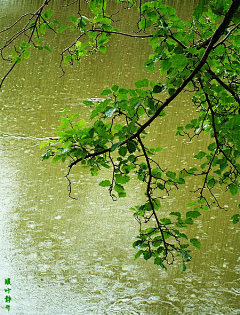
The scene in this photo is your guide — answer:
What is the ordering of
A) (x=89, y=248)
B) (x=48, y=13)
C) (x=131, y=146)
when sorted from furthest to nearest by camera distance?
1. (x=89, y=248)
2. (x=48, y=13)
3. (x=131, y=146)

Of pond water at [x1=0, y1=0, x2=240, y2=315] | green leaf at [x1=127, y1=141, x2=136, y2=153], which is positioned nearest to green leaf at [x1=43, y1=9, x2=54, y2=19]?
green leaf at [x1=127, y1=141, x2=136, y2=153]

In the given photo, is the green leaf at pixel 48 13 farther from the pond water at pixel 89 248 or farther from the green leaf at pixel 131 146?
the pond water at pixel 89 248

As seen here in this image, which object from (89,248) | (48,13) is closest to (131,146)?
(48,13)

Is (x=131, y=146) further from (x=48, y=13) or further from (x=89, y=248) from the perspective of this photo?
(x=89, y=248)

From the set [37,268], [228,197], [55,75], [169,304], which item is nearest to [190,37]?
[169,304]

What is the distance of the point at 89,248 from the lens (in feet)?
8.93

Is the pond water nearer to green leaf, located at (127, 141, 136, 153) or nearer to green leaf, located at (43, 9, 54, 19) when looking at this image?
green leaf, located at (127, 141, 136, 153)

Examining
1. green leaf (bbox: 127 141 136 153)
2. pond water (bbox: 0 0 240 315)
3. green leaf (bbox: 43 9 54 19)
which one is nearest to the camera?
green leaf (bbox: 127 141 136 153)

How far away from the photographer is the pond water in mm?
2301

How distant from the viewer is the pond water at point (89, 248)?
230cm

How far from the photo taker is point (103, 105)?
1277 millimetres

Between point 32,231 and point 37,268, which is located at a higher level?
point 32,231

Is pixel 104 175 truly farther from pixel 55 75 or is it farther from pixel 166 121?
pixel 55 75

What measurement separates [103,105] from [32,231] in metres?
1.77
